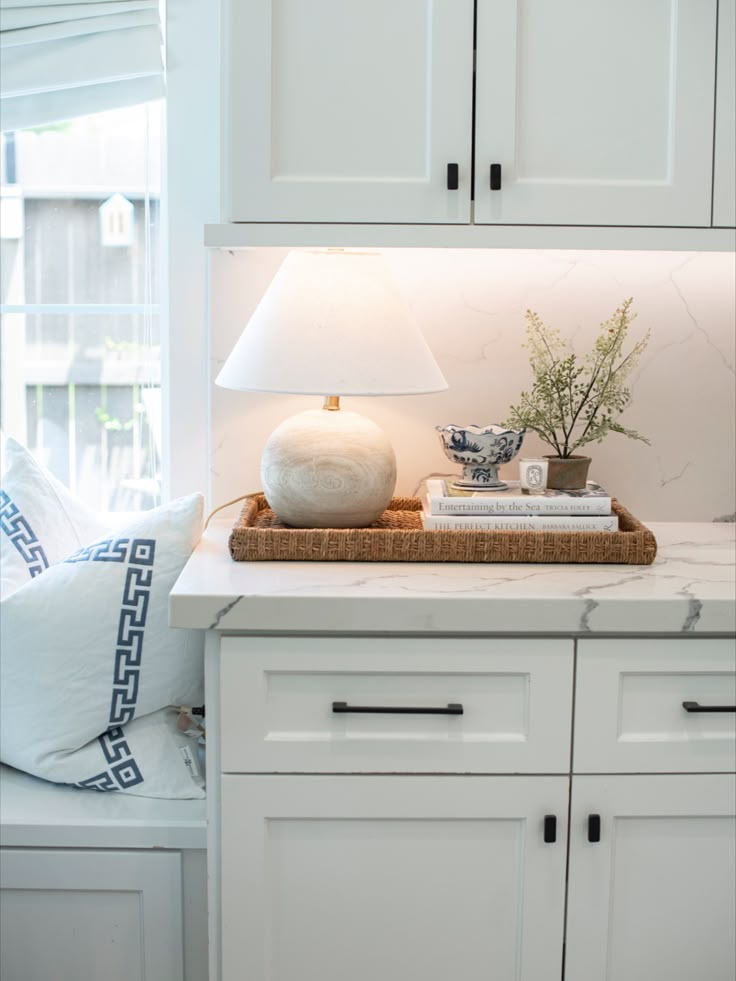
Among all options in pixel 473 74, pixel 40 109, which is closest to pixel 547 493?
pixel 473 74

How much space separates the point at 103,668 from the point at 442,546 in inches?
22.3

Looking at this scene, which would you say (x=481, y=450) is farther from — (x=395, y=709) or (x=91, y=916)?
(x=91, y=916)

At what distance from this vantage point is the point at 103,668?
1808 millimetres

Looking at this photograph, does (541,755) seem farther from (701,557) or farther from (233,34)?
(233,34)

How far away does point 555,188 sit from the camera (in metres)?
1.83

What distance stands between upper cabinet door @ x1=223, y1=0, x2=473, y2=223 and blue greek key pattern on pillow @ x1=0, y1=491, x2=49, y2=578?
64 cm

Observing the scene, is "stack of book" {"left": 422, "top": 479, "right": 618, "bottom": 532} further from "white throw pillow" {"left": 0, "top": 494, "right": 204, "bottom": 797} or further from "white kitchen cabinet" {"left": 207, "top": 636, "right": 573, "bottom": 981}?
"white throw pillow" {"left": 0, "top": 494, "right": 204, "bottom": 797}

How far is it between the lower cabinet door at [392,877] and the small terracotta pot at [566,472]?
0.53 meters

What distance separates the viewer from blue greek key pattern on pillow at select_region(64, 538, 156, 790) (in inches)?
71.3

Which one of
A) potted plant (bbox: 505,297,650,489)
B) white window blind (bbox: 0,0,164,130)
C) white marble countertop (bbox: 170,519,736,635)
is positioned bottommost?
white marble countertop (bbox: 170,519,736,635)

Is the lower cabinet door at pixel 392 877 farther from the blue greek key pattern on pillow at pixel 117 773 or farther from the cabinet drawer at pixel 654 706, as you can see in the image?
the blue greek key pattern on pillow at pixel 117 773

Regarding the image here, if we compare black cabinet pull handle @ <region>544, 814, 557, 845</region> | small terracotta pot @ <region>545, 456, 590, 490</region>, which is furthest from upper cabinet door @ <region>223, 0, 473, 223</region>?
black cabinet pull handle @ <region>544, 814, 557, 845</region>

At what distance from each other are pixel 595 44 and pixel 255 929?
1.45 metres

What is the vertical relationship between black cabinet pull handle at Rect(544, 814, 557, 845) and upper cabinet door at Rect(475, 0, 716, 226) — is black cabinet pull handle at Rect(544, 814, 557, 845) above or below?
below
